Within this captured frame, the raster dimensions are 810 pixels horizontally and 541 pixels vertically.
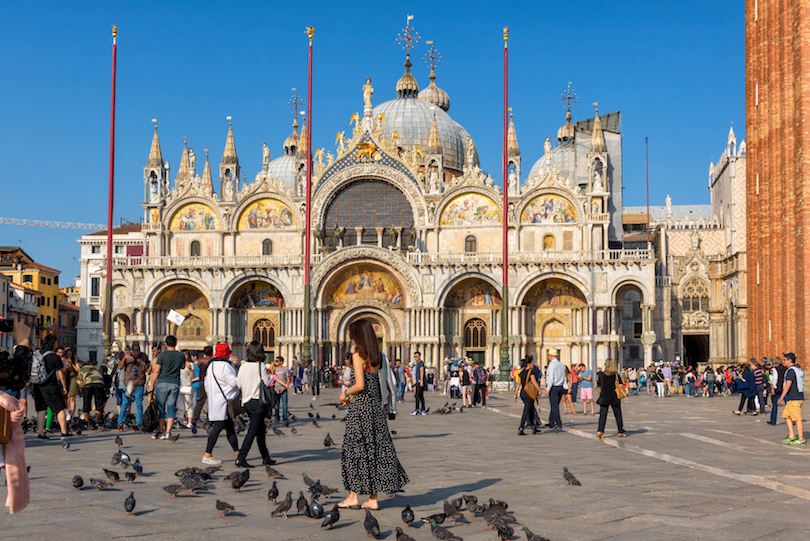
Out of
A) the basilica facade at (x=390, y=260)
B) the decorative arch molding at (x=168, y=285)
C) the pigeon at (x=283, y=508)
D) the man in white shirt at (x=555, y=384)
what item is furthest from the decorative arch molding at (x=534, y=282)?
the pigeon at (x=283, y=508)

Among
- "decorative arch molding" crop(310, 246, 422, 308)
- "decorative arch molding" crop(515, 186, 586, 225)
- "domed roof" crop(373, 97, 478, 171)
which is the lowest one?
"decorative arch molding" crop(310, 246, 422, 308)

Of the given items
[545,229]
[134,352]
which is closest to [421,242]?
[545,229]

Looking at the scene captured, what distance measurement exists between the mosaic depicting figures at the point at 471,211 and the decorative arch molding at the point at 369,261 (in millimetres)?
3710

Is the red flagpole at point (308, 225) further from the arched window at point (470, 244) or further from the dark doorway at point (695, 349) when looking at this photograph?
the dark doorway at point (695, 349)

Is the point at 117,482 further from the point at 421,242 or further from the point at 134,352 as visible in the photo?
the point at 421,242

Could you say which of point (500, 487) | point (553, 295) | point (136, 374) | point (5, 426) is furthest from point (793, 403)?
point (553, 295)

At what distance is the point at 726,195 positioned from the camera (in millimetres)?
62906

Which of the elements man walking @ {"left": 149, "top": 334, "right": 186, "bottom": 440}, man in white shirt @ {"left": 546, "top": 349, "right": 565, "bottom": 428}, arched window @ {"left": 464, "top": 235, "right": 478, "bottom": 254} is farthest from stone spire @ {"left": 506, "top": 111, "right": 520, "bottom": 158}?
man walking @ {"left": 149, "top": 334, "right": 186, "bottom": 440}

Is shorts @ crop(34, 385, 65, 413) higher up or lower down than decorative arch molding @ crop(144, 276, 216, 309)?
lower down

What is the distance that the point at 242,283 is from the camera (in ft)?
156

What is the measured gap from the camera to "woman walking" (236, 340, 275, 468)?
464 inches

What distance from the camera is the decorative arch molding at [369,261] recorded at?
149ft

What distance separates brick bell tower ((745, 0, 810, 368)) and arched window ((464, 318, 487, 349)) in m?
14.5

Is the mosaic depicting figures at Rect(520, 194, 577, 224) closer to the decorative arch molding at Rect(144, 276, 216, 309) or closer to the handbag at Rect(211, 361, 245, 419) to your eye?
the decorative arch molding at Rect(144, 276, 216, 309)
